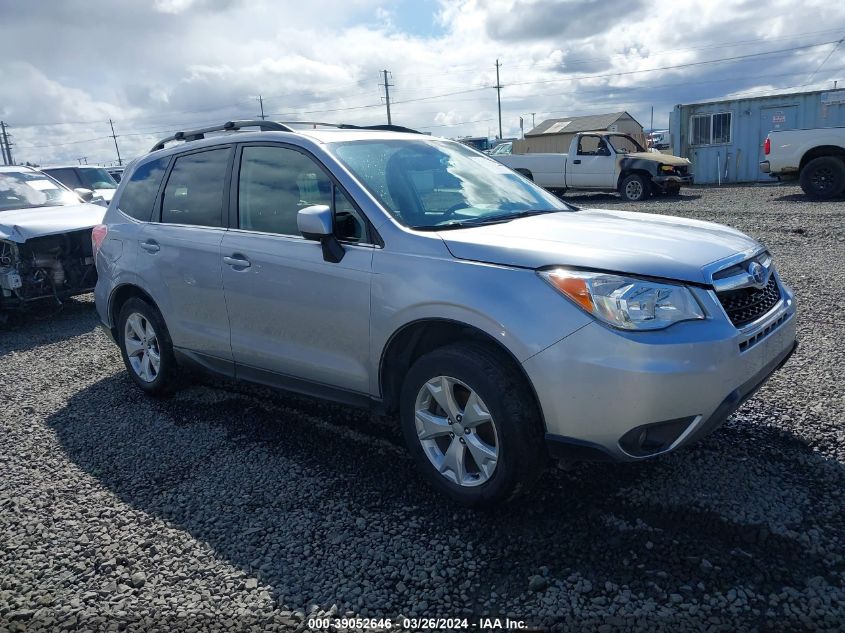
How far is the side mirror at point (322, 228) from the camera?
3.30m

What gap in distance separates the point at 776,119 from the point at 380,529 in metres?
23.1

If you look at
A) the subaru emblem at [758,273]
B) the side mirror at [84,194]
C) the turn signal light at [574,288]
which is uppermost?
the side mirror at [84,194]

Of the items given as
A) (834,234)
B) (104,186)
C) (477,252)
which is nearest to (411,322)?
(477,252)

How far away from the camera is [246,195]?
13.5 ft

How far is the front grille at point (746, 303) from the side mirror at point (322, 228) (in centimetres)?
184

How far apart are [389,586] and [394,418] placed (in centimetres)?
170

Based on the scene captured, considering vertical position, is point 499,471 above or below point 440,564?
above

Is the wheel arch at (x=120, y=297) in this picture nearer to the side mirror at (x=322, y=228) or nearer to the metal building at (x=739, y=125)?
the side mirror at (x=322, y=228)

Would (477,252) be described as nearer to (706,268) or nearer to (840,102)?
(706,268)

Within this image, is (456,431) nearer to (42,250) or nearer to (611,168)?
(42,250)

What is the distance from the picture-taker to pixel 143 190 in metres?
4.97

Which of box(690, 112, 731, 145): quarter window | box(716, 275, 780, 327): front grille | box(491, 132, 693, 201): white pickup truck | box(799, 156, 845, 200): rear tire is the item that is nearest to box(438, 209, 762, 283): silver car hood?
box(716, 275, 780, 327): front grille

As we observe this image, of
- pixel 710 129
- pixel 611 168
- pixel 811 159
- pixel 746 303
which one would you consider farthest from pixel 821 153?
pixel 746 303

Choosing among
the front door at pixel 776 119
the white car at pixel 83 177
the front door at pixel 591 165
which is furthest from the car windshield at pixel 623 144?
the white car at pixel 83 177
